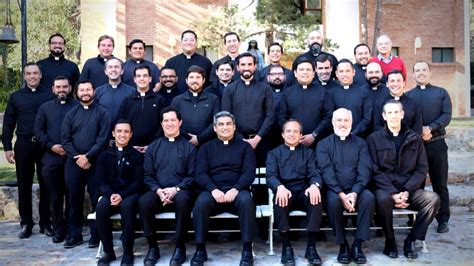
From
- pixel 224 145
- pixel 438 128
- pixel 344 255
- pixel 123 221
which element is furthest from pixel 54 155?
pixel 438 128

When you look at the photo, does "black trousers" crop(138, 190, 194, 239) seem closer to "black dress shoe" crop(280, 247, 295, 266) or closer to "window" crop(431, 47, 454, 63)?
"black dress shoe" crop(280, 247, 295, 266)

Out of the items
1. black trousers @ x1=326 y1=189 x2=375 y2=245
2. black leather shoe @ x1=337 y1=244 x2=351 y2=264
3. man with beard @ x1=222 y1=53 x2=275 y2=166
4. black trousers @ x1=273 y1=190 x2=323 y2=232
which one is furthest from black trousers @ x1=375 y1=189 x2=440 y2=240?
man with beard @ x1=222 y1=53 x2=275 y2=166

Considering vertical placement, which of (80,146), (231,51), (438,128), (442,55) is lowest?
(80,146)

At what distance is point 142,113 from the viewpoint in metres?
6.89

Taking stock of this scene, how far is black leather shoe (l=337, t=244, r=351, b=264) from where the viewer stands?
5.83m

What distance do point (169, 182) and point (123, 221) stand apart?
0.68 m

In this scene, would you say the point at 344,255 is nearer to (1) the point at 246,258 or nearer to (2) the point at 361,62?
(1) the point at 246,258

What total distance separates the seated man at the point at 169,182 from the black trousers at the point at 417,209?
83.7 inches

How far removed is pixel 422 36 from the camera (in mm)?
23422

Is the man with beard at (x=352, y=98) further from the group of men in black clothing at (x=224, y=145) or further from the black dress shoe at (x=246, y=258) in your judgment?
the black dress shoe at (x=246, y=258)

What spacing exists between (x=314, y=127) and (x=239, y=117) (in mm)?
981

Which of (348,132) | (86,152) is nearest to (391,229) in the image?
(348,132)

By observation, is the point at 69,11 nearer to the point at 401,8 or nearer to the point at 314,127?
the point at 401,8

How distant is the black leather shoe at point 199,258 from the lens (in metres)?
5.73
